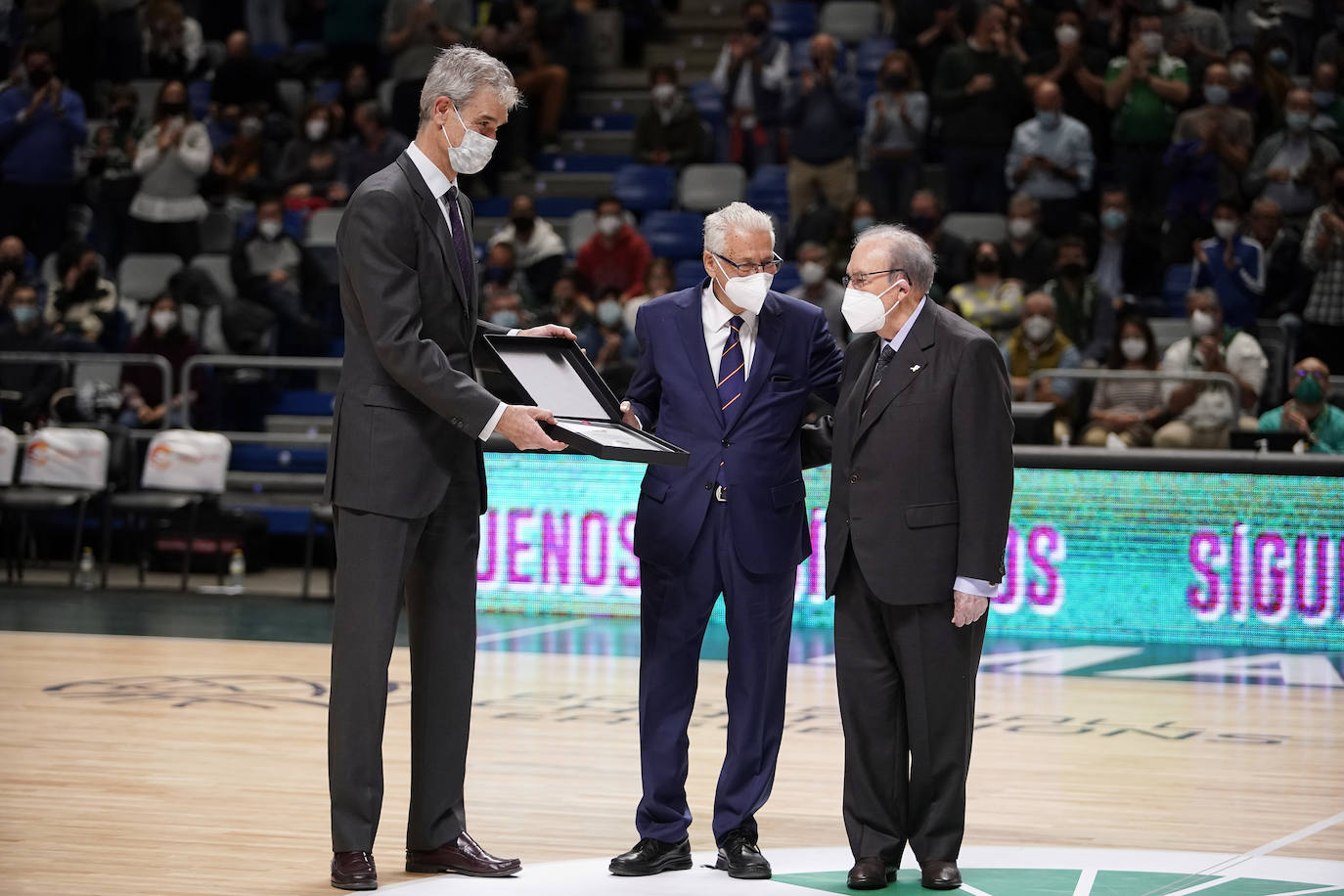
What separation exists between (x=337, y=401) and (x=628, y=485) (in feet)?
18.5

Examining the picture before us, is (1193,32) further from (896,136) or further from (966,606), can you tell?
(966,606)

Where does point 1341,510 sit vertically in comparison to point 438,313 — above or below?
below

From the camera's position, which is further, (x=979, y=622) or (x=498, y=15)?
(x=498, y=15)

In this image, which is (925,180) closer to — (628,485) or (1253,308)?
(1253,308)

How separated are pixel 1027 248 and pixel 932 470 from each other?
831cm

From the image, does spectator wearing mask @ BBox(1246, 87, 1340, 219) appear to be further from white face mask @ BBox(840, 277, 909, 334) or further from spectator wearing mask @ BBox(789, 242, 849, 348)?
white face mask @ BBox(840, 277, 909, 334)

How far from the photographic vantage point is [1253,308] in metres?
12.3

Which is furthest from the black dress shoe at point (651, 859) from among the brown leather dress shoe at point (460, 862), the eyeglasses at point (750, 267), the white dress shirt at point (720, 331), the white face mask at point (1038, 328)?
the white face mask at point (1038, 328)

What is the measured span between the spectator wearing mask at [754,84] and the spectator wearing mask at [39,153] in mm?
5515

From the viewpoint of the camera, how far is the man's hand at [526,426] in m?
4.68

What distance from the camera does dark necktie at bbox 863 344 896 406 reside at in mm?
4879

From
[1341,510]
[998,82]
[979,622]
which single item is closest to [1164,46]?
[998,82]

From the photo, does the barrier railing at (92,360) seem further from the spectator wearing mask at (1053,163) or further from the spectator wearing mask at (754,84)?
the spectator wearing mask at (1053,163)

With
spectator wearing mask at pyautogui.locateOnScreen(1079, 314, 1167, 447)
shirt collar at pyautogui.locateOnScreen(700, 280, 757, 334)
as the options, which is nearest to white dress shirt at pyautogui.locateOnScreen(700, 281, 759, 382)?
shirt collar at pyautogui.locateOnScreen(700, 280, 757, 334)
